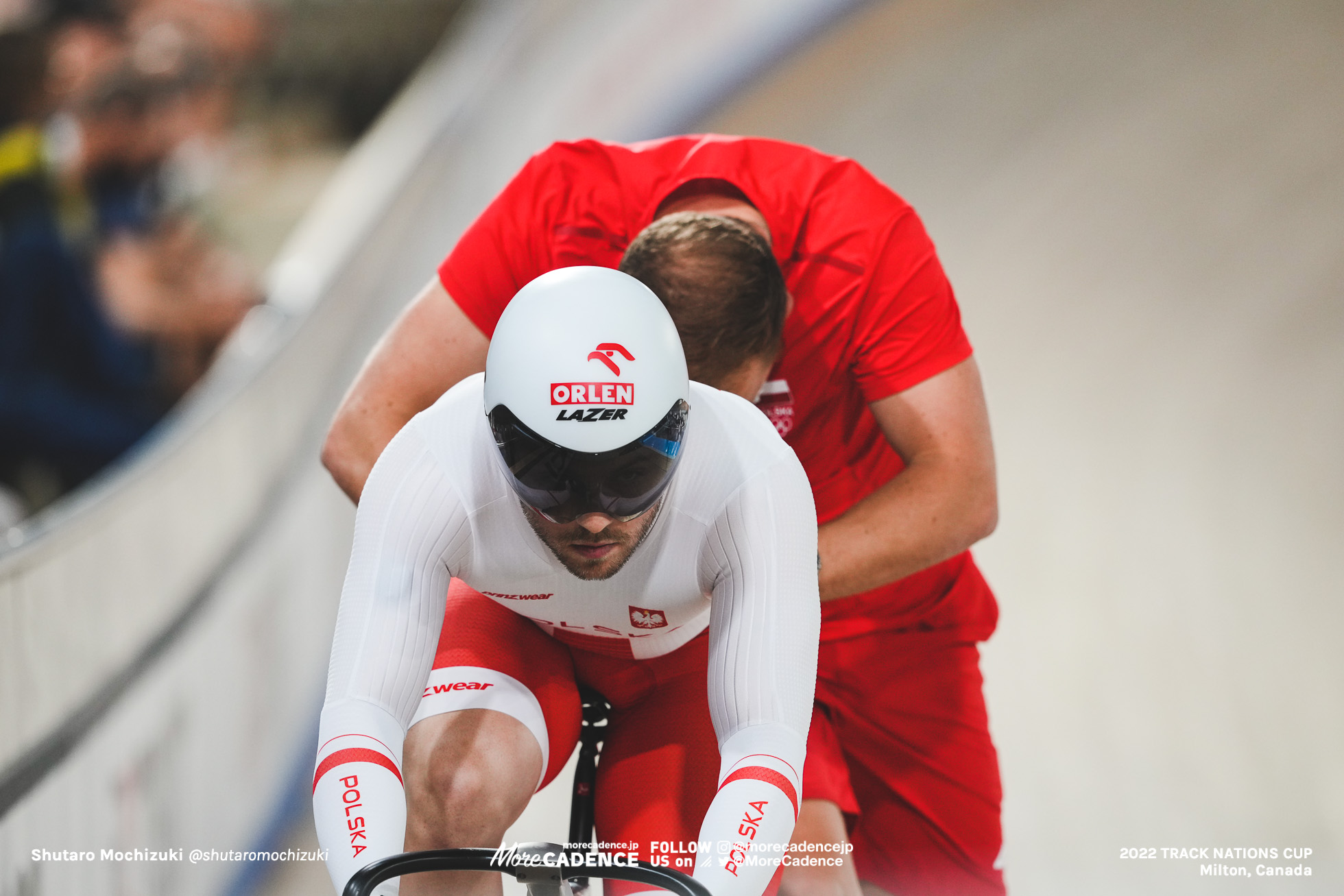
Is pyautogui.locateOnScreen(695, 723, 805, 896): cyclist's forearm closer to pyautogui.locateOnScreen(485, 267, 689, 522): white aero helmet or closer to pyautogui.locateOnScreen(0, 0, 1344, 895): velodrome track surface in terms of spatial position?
pyautogui.locateOnScreen(485, 267, 689, 522): white aero helmet

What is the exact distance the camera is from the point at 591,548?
1.59 metres

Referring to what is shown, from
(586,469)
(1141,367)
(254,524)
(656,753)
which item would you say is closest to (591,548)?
(586,469)

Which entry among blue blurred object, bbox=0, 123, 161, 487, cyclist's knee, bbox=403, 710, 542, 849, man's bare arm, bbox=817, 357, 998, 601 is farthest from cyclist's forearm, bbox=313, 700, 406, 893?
blue blurred object, bbox=0, 123, 161, 487

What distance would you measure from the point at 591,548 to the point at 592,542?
2 centimetres

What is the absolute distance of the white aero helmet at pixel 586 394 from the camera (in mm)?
1463

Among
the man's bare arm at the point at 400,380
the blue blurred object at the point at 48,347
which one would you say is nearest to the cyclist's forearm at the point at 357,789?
the man's bare arm at the point at 400,380

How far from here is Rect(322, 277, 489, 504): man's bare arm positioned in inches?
85.7

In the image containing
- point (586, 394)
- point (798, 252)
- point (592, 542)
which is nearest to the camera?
point (586, 394)

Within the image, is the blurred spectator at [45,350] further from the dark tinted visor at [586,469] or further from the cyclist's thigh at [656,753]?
the dark tinted visor at [586,469]

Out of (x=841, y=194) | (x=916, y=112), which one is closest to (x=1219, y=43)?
(x=916, y=112)

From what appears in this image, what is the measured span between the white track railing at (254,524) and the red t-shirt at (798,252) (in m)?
1.14

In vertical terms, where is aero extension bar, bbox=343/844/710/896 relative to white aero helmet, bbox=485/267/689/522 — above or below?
below

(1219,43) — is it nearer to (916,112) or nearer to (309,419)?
(916,112)

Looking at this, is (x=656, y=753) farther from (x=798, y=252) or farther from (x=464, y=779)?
(x=798, y=252)
